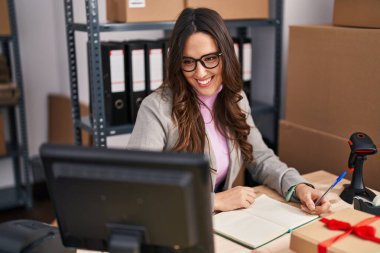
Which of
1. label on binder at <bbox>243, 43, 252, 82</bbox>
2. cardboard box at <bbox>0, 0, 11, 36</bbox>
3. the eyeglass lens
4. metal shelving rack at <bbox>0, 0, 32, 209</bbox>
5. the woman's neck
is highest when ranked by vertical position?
cardboard box at <bbox>0, 0, 11, 36</bbox>

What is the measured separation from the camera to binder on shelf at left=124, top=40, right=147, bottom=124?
198 cm

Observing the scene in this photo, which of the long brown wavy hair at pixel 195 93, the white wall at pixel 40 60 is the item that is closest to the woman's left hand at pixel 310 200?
the long brown wavy hair at pixel 195 93

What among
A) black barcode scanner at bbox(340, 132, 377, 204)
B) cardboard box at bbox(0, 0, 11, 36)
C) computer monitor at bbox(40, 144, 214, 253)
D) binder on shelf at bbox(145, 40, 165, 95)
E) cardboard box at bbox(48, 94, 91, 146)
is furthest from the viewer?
cardboard box at bbox(48, 94, 91, 146)

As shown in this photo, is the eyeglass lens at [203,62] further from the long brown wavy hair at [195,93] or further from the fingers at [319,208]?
the fingers at [319,208]

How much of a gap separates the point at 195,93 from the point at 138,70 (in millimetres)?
513

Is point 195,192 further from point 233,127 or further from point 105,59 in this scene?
point 105,59

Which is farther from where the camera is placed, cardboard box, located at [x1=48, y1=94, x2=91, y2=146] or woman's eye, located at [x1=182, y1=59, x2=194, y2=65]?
cardboard box, located at [x1=48, y1=94, x2=91, y2=146]

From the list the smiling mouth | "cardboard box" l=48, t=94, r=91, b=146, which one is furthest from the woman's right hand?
"cardboard box" l=48, t=94, r=91, b=146

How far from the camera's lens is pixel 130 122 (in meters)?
2.08

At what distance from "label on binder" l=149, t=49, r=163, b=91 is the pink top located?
0.50m

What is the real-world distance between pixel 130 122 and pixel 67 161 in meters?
1.27

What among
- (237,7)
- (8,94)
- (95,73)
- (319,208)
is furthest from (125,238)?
(8,94)

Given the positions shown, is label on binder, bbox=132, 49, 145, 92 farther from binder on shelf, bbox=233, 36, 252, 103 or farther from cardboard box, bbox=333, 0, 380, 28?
cardboard box, bbox=333, 0, 380, 28

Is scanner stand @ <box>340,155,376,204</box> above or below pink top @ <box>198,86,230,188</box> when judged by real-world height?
below
